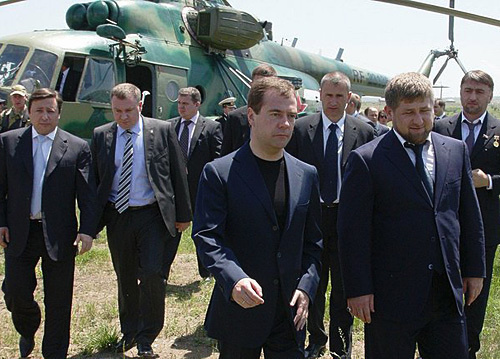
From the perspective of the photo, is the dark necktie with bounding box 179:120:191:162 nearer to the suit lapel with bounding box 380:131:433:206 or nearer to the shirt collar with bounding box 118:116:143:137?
the shirt collar with bounding box 118:116:143:137

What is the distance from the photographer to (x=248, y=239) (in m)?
2.85

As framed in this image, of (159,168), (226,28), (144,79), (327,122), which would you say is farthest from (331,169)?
(226,28)

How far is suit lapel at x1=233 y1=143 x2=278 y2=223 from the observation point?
2836mm

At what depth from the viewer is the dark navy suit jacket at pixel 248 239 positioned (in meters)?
2.82

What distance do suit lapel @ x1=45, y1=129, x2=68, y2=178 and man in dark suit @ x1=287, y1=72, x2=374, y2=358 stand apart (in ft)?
5.49

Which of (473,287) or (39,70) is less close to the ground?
(39,70)

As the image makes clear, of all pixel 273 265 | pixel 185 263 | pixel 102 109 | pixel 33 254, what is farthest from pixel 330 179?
pixel 102 109

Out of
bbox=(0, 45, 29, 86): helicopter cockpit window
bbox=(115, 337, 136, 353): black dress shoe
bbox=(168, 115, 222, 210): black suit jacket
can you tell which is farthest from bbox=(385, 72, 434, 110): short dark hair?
bbox=(0, 45, 29, 86): helicopter cockpit window

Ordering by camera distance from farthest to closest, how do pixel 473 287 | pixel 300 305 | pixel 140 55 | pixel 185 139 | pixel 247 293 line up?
pixel 140 55
pixel 185 139
pixel 473 287
pixel 300 305
pixel 247 293

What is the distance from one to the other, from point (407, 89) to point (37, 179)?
2.64m

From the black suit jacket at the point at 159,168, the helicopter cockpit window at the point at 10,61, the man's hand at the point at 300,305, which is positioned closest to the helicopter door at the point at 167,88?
the helicopter cockpit window at the point at 10,61

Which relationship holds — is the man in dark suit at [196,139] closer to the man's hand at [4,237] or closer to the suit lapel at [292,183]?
the man's hand at [4,237]

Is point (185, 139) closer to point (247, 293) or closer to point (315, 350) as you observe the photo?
point (315, 350)

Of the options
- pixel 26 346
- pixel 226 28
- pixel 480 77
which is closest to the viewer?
pixel 480 77
